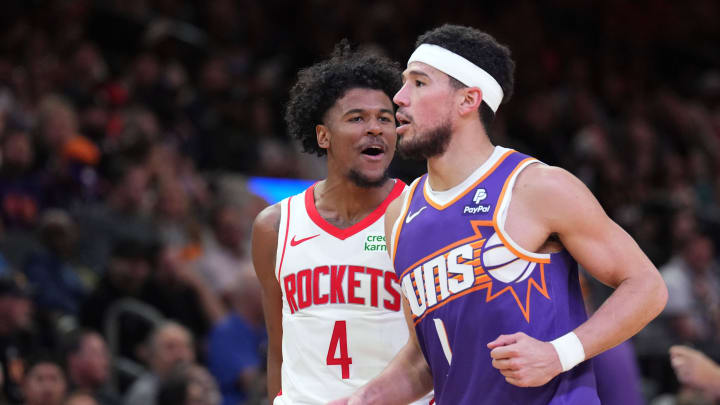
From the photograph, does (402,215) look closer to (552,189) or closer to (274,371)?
(552,189)

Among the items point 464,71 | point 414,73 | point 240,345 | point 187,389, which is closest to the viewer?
point 464,71

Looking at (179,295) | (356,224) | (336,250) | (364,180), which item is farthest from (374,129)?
(179,295)

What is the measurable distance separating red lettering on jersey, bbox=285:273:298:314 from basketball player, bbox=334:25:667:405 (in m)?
0.70

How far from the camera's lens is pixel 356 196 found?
513 centimetres

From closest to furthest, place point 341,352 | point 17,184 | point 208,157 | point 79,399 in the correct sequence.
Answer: point 341,352, point 79,399, point 17,184, point 208,157

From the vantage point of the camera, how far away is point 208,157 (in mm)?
12031

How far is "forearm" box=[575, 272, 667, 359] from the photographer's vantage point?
3828 mm

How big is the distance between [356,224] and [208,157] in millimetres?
7205

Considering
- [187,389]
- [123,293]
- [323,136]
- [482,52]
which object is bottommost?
[187,389]

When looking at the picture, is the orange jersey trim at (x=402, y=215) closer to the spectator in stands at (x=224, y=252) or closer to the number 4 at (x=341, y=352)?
the number 4 at (x=341, y=352)

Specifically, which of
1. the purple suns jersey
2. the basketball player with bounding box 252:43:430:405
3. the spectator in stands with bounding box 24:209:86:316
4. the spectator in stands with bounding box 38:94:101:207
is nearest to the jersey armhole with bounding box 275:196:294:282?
the basketball player with bounding box 252:43:430:405

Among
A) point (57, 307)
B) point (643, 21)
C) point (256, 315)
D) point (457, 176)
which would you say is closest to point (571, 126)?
point (643, 21)

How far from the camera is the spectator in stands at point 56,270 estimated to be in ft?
28.5

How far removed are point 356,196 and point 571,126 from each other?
418 inches
